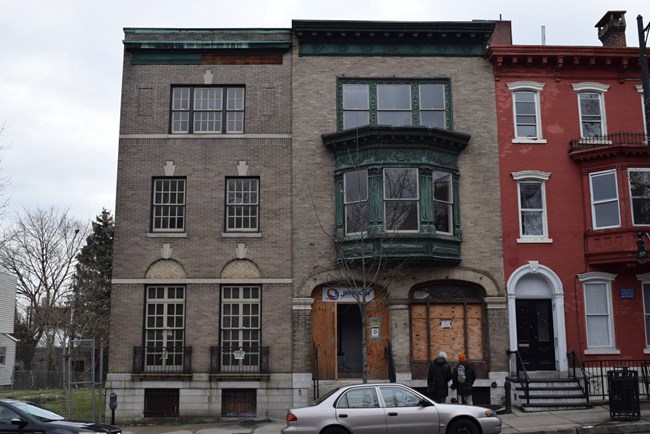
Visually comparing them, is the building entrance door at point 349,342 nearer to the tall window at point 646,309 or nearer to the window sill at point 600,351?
the window sill at point 600,351

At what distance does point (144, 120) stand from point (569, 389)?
51.5 feet

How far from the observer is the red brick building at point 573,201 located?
2123cm

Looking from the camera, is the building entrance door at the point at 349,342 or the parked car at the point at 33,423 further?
the building entrance door at the point at 349,342

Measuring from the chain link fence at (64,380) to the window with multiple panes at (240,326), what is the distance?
385cm

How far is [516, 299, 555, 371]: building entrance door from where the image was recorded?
2133 centimetres

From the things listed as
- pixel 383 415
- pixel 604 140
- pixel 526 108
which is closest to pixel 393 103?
pixel 526 108

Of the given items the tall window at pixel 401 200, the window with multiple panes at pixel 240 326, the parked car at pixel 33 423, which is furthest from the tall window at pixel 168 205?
the parked car at pixel 33 423

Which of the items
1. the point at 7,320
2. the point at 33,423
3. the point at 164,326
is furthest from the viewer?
the point at 7,320

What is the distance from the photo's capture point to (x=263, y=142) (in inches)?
874

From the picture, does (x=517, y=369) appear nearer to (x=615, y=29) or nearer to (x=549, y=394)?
(x=549, y=394)

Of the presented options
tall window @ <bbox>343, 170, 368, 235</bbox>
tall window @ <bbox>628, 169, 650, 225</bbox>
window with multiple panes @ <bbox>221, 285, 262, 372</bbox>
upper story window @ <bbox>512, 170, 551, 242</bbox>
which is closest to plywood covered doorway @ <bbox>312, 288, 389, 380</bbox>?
window with multiple panes @ <bbox>221, 285, 262, 372</bbox>

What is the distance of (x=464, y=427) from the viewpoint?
13.6 m

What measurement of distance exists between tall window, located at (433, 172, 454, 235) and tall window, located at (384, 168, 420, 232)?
0.70 m

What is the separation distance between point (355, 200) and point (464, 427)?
9344mm
